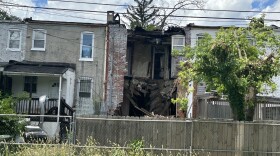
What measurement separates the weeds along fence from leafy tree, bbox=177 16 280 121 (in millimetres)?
1011

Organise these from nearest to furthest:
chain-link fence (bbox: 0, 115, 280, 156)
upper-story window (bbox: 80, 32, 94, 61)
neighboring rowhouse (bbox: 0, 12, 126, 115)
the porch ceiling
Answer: chain-link fence (bbox: 0, 115, 280, 156) < the porch ceiling < neighboring rowhouse (bbox: 0, 12, 126, 115) < upper-story window (bbox: 80, 32, 94, 61)

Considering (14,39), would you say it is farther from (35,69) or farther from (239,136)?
(239,136)

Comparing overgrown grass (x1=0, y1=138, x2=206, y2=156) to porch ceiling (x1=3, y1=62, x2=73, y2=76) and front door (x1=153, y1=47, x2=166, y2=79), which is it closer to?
porch ceiling (x1=3, y1=62, x2=73, y2=76)

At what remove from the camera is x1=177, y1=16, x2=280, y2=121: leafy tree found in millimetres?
13266

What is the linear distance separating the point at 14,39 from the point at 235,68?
2080cm

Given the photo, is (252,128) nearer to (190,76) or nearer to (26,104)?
(190,76)

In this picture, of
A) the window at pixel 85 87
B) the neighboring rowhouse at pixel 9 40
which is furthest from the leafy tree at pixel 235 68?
the neighboring rowhouse at pixel 9 40

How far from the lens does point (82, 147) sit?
42.7 feet

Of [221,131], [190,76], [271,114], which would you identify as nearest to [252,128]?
[221,131]

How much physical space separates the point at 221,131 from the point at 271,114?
29.7ft

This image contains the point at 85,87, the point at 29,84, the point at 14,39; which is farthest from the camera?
the point at 14,39

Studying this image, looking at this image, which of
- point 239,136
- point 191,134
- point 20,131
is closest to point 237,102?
point 239,136

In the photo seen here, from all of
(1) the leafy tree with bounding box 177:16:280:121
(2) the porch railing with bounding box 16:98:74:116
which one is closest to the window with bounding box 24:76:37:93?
(2) the porch railing with bounding box 16:98:74:116

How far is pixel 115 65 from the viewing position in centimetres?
2997
